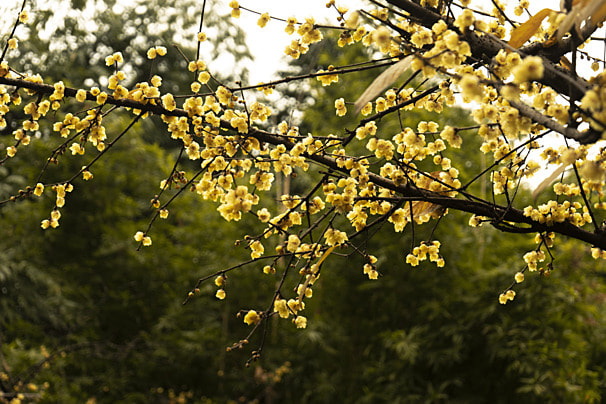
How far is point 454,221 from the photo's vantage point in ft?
10.8

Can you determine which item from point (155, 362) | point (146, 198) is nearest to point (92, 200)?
point (146, 198)

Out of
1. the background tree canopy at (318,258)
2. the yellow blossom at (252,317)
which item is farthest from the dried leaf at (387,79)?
the yellow blossom at (252,317)

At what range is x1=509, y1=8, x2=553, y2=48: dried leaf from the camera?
70 cm

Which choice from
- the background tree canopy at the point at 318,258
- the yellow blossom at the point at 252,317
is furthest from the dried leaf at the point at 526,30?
the yellow blossom at the point at 252,317

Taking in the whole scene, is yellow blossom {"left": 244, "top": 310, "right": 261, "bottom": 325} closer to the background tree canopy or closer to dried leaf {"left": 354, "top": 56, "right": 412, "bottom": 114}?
the background tree canopy

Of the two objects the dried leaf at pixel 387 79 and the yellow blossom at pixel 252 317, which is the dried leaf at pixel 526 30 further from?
the yellow blossom at pixel 252 317

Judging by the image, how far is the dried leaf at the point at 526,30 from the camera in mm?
704

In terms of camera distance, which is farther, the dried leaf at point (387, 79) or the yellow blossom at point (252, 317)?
the yellow blossom at point (252, 317)

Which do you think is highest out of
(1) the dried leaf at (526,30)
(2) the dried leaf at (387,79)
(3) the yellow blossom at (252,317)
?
(1) the dried leaf at (526,30)

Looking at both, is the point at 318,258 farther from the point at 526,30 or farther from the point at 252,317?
the point at 526,30

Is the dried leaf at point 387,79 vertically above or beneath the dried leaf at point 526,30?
beneath

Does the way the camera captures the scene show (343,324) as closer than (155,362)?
Yes

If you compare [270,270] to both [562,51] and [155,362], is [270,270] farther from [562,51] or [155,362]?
[155,362]

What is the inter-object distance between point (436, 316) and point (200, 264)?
7.27 ft
